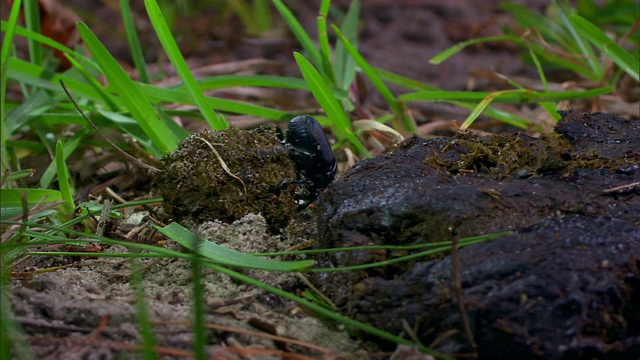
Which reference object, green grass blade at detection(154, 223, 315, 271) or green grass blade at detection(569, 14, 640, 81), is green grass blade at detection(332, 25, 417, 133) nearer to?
green grass blade at detection(569, 14, 640, 81)

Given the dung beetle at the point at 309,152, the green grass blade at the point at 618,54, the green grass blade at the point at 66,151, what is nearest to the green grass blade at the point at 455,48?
the green grass blade at the point at 618,54

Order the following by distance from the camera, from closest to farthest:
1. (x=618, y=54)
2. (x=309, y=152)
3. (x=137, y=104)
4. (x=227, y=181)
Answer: (x=227, y=181)
(x=309, y=152)
(x=137, y=104)
(x=618, y=54)

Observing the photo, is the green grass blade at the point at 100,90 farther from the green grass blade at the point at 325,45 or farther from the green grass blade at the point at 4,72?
the green grass blade at the point at 325,45

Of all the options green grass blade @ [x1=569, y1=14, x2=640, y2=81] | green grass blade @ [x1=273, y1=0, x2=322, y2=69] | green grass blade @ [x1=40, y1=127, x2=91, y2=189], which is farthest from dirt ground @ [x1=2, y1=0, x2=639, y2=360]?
green grass blade @ [x1=569, y1=14, x2=640, y2=81]

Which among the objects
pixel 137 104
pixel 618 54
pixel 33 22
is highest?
pixel 33 22

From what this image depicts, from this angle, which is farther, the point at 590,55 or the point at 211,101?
the point at 590,55

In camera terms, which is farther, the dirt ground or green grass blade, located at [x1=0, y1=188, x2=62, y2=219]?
green grass blade, located at [x1=0, y1=188, x2=62, y2=219]

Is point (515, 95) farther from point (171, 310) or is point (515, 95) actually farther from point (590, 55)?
point (171, 310)

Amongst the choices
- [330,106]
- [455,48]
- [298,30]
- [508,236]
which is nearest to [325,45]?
[298,30]
